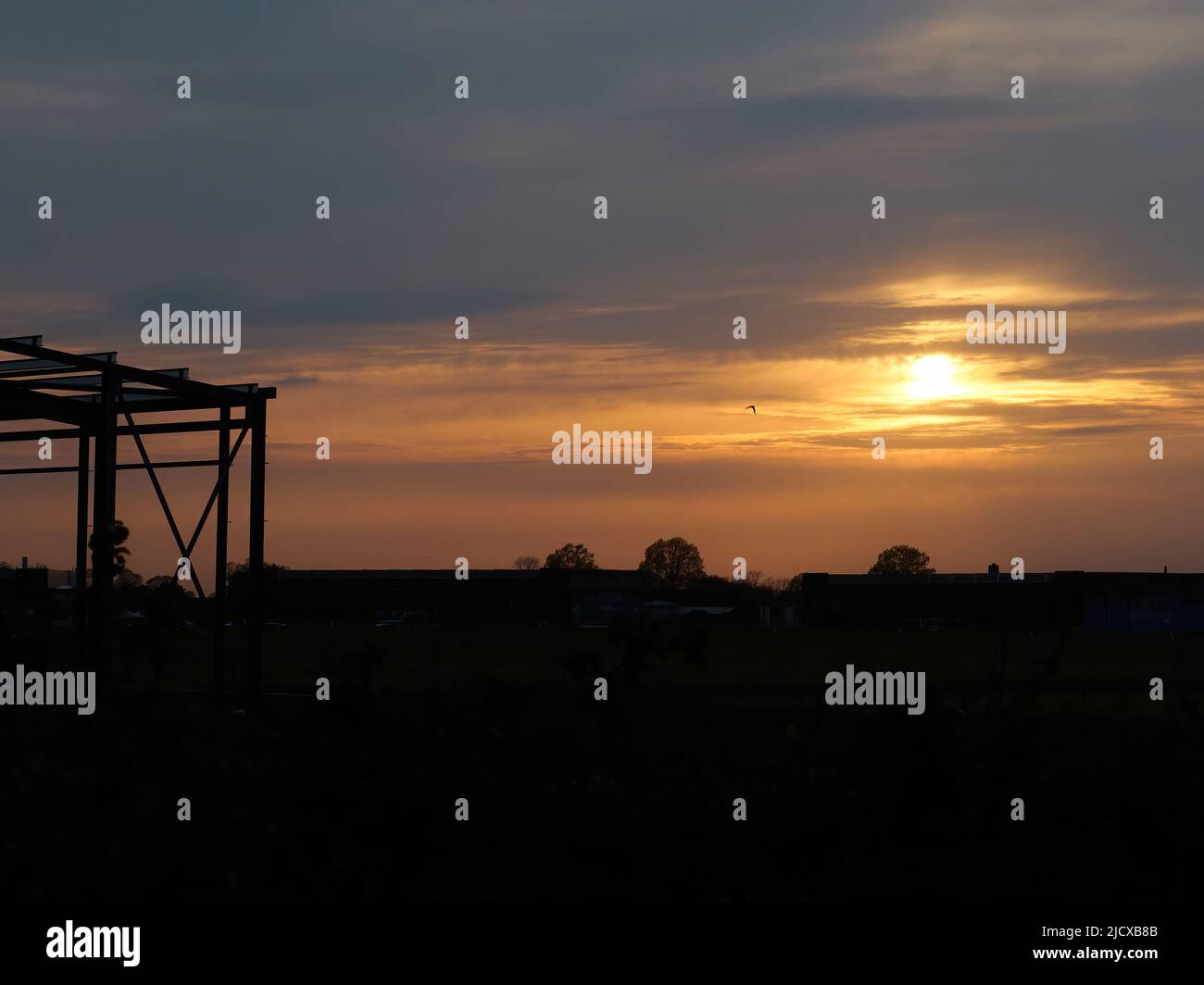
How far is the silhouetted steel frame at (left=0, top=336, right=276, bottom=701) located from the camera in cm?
2097

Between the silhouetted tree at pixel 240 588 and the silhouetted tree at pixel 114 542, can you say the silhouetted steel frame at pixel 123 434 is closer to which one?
the silhouetted tree at pixel 114 542

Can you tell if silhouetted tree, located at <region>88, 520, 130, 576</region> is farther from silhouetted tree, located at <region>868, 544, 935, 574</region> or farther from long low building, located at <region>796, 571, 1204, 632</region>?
silhouetted tree, located at <region>868, 544, 935, 574</region>

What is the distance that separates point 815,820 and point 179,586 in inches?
450

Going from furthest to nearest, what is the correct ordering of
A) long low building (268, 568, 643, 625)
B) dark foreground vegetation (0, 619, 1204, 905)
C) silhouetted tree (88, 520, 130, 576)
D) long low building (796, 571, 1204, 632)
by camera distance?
1. long low building (268, 568, 643, 625)
2. long low building (796, 571, 1204, 632)
3. silhouetted tree (88, 520, 130, 576)
4. dark foreground vegetation (0, 619, 1204, 905)

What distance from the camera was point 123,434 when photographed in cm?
2564

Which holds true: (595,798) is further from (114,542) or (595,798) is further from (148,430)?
(148,430)

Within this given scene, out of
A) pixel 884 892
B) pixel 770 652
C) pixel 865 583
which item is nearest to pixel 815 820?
pixel 884 892

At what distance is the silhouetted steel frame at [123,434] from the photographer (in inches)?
826

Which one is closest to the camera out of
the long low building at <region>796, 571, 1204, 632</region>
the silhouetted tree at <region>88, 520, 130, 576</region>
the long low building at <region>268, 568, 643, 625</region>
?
the silhouetted tree at <region>88, 520, 130, 576</region>

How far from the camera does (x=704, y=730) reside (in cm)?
1448

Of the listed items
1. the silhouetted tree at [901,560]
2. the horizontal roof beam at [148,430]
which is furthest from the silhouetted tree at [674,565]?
the horizontal roof beam at [148,430]

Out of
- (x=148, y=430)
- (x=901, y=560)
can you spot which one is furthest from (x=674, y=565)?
(x=148, y=430)

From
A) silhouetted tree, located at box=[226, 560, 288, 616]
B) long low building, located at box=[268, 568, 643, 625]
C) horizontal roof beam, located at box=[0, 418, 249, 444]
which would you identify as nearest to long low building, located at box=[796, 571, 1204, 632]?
long low building, located at box=[268, 568, 643, 625]
